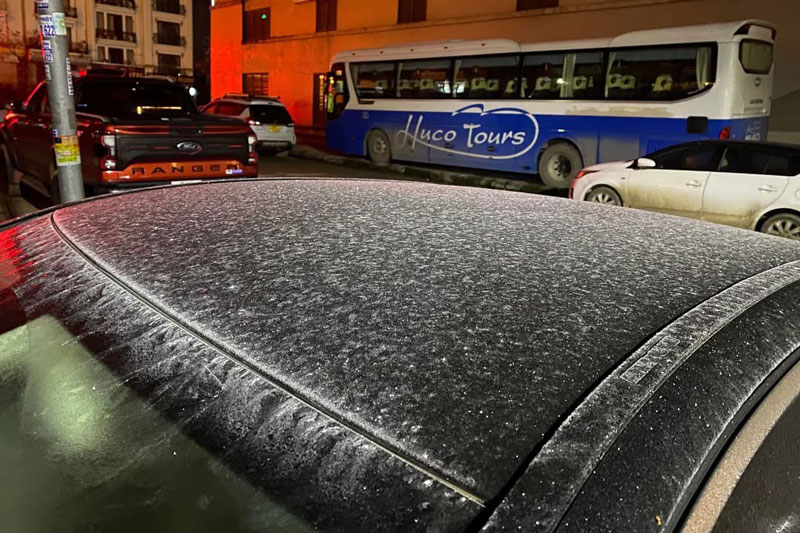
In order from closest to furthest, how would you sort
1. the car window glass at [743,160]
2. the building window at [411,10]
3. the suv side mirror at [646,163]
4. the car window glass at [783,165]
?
the car window glass at [783,165] → the car window glass at [743,160] → the suv side mirror at [646,163] → the building window at [411,10]

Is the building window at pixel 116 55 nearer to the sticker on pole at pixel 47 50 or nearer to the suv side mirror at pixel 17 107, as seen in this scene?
the suv side mirror at pixel 17 107

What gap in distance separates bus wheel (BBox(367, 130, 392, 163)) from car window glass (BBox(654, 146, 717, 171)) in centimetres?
938

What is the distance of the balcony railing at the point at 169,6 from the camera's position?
173 ft

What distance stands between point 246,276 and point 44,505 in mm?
580

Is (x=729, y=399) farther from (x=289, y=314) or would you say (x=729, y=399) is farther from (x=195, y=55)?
(x=195, y=55)

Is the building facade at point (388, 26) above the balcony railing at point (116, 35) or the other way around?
the other way around

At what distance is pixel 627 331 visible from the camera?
1200 millimetres

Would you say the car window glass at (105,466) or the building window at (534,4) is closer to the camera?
the car window glass at (105,466)

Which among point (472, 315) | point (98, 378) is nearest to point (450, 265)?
point (472, 315)

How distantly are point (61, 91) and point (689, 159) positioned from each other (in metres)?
7.99

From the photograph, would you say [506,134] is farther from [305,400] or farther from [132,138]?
[305,400]

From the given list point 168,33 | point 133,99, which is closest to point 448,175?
point 133,99

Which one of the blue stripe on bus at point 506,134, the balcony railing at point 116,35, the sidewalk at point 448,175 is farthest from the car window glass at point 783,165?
the balcony railing at point 116,35

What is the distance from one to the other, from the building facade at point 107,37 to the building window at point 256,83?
→ 13.9 m
